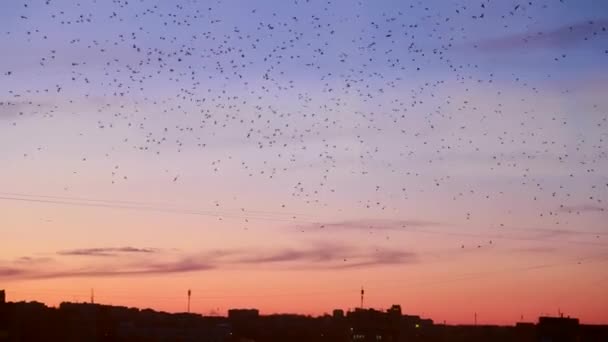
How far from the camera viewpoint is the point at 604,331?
142 m

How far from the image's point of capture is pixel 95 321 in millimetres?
141125

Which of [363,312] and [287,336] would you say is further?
[287,336]

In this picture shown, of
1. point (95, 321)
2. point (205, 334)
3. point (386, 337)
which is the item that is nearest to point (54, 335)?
point (95, 321)

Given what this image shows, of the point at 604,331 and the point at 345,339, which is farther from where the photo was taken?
the point at 345,339

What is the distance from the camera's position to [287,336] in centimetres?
19825

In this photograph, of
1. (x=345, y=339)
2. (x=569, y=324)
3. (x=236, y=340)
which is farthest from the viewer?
(x=345, y=339)

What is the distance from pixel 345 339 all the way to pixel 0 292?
11060 centimetres

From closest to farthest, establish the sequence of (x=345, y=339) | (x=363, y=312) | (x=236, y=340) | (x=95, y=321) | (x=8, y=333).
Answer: (x=8, y=333), (x=95, y=321), (x=236, y=340), (x=363, y=312), (x=345, y=339)

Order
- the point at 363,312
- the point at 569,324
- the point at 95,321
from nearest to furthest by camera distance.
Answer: the point at 569,324 → the point at 95,321 → the point at 363,312

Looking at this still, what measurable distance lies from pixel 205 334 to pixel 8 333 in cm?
5592

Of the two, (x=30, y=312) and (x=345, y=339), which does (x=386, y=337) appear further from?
(x=30, y=312)

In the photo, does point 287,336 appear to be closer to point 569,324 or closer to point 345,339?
point 345,339

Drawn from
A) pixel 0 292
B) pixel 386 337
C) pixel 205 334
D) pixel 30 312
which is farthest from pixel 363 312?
pixel 0 292

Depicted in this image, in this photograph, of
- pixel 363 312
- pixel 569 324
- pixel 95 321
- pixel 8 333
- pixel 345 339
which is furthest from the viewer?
pixel 345 339
